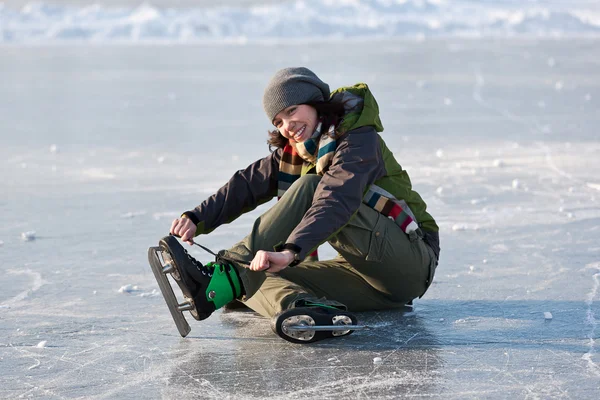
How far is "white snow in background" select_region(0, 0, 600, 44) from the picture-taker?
23.9 meters

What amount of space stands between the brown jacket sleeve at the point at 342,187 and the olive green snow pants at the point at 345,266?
9 centimetres

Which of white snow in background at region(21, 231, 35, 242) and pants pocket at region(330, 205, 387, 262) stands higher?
pants pocket at region(330, 205, 387, 262)

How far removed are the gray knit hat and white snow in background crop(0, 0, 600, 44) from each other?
1873 cm

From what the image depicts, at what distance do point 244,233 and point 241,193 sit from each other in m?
1.33

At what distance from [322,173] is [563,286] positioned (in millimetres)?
1204

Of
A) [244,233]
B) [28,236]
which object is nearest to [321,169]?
[244,233]

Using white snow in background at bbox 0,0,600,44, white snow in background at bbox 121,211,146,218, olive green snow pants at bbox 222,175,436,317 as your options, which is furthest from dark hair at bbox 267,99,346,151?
white snow in background at bbox 0,0,600,44

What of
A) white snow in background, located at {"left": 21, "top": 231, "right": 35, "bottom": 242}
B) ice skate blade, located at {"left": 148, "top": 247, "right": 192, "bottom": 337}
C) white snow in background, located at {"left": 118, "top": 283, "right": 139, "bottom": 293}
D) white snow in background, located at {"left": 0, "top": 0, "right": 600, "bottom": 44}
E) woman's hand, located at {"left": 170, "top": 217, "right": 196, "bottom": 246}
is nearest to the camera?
ice skate blade, located at {"left": 148, "top": 247, "right": 192, "bottom": 337}

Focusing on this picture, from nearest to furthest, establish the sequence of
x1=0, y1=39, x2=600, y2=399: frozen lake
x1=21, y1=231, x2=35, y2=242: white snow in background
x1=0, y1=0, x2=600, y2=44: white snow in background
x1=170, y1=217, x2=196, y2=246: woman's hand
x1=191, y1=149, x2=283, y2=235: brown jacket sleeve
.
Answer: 1. x1=0, y1=39, x2=600, y2=399: frozen lake
2. x1=170, y1=217, x2=196, y2=246: woman's hand
3. x1=191, y1=149, x2=283, y2=235: brown jacket sleeve
4. x1=21, y1=231, x2=35, y2=242: white snow in background
5. x1=0, y1=0, x2=600, y2=44: white snow in background

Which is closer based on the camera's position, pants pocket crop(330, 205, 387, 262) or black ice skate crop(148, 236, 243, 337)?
black ice skate crop(148, 236, 243, 337)

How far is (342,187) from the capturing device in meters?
3.22

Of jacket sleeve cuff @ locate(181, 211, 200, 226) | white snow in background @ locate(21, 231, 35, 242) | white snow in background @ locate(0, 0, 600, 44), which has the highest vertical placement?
white snow in background @ locate(0, 0, 600, 44)

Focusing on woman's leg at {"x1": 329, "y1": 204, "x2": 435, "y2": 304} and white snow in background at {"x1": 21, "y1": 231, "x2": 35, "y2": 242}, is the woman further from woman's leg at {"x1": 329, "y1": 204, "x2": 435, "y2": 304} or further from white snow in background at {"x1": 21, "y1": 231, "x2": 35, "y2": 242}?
white snow in background at {"x1": 21, "y1": 231, "x2": 35, "y2": 242}

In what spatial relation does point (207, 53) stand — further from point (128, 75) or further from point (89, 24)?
point (89, 24)
